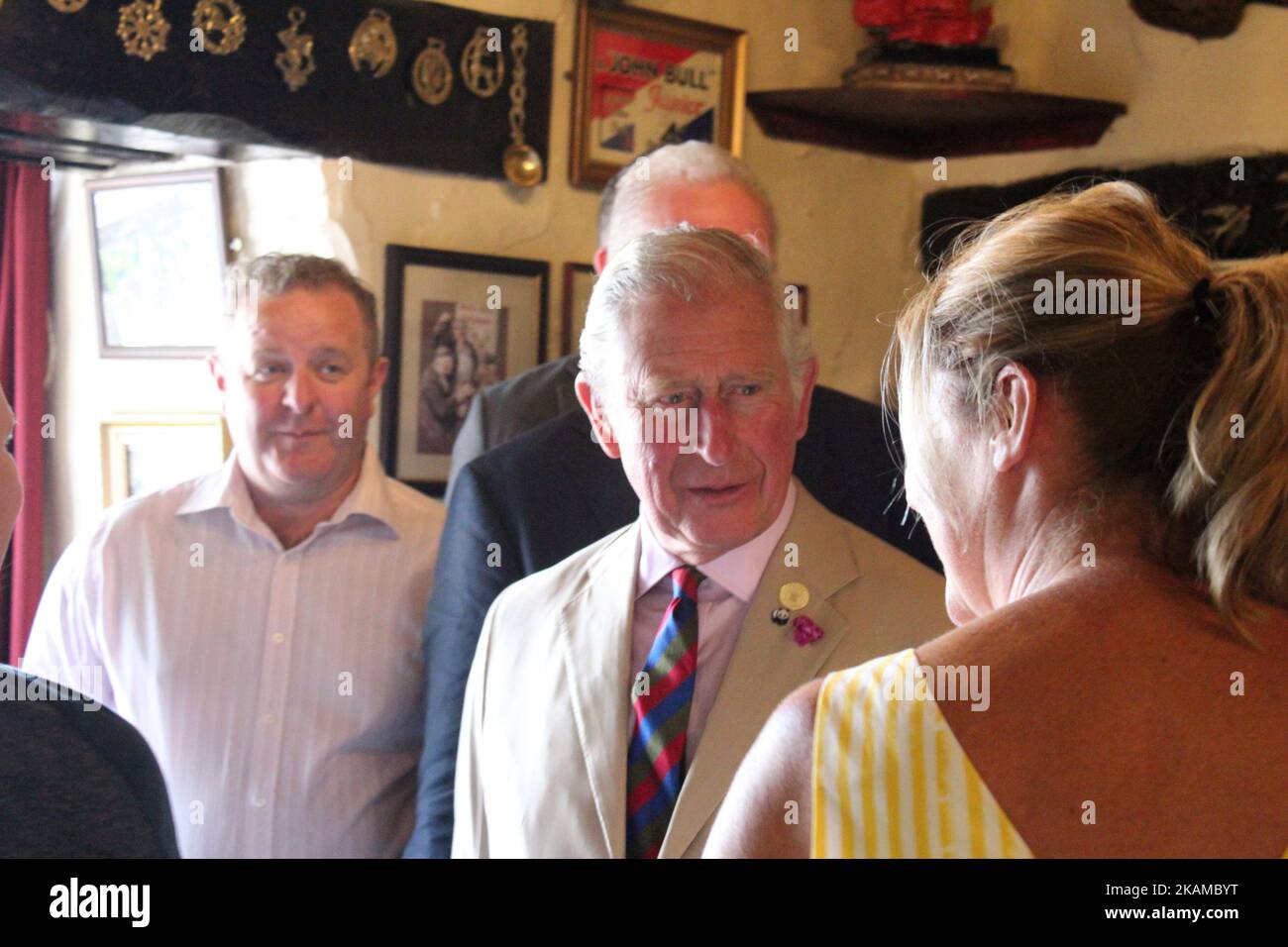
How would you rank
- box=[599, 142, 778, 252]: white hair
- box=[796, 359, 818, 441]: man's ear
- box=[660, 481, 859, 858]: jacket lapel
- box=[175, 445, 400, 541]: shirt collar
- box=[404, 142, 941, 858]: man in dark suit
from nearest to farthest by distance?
box=[660, 481, 859, 858]: jacket lapel → box=[796, 359, 818, 441]: man's ear → box=[404, 142, 941, 858]: man in dark suit → box=[175, 445, 400, 541]: shirt collar → box=[599, 142, 778, 252]: white hair

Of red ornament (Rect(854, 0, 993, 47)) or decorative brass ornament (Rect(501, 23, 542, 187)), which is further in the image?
red ornament (Rect(854, 0, 993, 47))

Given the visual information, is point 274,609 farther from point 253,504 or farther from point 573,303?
point 573,303

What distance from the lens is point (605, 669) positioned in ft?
3.33

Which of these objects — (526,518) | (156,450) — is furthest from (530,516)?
(156,450)

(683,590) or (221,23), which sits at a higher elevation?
(221,23)

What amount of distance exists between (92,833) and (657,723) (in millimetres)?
438

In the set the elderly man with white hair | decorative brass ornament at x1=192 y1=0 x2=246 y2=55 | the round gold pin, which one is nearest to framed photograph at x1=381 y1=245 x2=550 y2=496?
decorative brass ornament at x1=192 y1=0 x2=246 y2=55

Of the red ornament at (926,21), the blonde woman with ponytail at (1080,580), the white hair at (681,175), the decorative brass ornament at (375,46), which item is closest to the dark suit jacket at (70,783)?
the blonde woman with ponytail at (1080,580)

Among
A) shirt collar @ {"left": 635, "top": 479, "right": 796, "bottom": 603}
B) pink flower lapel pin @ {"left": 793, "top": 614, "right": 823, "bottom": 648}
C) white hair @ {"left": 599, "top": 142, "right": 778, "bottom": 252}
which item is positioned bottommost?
pink flower lapel pin @ {"left": 793, "top": 614, "right": 823, "bottom": 648}

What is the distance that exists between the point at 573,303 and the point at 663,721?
1.10 metres

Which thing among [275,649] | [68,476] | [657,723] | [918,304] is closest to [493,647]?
[657,723]

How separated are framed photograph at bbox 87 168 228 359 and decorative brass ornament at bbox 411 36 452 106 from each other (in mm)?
313

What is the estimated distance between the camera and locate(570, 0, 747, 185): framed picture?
1.99 m

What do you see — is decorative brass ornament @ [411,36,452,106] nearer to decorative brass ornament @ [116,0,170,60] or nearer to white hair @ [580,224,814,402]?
decorative brass ornament @ [116,0,170,60]
